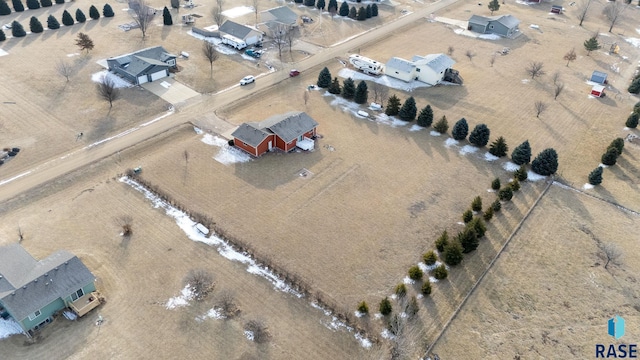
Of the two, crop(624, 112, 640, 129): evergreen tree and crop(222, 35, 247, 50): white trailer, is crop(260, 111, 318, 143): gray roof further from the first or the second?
crop(624, 112, 640, 129): evergreen tree

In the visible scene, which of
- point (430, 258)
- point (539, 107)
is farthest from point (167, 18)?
point (430, 258)

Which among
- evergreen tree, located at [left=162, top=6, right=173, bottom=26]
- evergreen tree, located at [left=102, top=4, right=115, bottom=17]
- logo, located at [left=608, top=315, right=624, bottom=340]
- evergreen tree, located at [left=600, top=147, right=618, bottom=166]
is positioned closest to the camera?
logo, located at [left=608, top=315, right=624, bottom=340]

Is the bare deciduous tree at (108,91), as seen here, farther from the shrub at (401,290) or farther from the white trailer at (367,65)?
the shrub at (401,290)

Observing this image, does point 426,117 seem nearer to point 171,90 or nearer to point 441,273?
point 441,273

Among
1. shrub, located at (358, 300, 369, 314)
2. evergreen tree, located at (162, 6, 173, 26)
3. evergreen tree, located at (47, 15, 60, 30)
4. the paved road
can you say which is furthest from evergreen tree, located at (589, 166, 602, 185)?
evergreen tree, located at (47, 15, 60, 30)

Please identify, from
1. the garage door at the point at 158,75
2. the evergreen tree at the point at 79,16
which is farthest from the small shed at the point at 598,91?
the evergreen tree at the point at 79,16

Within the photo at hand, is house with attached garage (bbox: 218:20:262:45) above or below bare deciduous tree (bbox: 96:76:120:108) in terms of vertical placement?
above

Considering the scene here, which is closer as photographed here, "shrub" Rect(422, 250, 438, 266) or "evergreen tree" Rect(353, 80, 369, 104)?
"shrub" Rect(422, 250, 438, 266)
